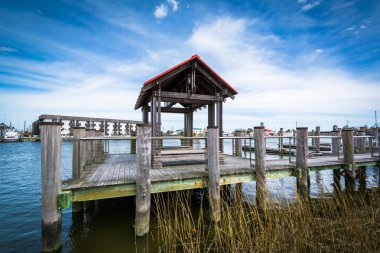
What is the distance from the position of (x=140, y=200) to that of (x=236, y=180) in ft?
9.63

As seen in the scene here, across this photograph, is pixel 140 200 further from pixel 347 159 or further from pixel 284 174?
pixel 347 159

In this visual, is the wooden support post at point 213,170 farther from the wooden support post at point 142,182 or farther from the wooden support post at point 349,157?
the wooden support post at point 349,157

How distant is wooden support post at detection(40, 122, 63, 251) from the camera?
13.2 ft

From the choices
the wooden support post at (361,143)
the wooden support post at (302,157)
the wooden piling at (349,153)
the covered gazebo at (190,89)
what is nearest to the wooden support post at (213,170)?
the covered gazebo at (190,89)

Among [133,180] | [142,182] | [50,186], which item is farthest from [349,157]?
[50,186]

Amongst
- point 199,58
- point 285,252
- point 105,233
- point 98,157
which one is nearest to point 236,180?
point 285,252

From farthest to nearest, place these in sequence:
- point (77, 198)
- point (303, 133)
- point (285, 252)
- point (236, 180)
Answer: point (303, 133)
point (236, 180)
point (77, 198)
point (285, 252)

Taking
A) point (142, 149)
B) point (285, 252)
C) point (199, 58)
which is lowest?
point (285, 252)

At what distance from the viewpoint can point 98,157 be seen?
9.55 m

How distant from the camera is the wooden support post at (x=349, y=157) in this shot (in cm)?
777

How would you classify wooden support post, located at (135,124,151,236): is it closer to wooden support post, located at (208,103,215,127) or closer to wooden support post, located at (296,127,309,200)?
wooden support post, located at (208,103,215,127)

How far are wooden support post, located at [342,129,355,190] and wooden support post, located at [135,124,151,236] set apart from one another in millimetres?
7915

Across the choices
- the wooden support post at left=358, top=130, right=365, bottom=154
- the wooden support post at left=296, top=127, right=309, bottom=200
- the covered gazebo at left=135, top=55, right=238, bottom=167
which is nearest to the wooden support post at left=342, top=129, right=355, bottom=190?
the wooden support post at left=296, top=127, right=309, bottom=200

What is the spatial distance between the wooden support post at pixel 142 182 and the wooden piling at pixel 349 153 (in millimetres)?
7921
